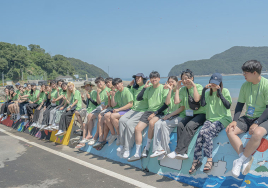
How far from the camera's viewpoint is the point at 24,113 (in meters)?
10.7

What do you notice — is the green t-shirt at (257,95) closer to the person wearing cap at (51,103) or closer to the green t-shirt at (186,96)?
the green t-shirt at (186,96)

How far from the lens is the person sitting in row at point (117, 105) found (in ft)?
19.2

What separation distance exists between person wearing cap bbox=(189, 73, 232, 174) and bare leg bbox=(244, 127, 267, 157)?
Result: 1.98ft

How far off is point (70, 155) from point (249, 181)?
178 inches

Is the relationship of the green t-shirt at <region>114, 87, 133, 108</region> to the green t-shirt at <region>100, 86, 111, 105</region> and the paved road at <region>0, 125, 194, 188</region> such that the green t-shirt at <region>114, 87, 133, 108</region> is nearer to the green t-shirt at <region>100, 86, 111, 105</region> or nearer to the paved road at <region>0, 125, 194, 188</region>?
the green t-shirt at <region>100, 86, 111, 105</region>

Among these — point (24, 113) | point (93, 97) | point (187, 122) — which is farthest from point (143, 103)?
point (24, 113)

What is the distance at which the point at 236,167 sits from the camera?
3496 mm

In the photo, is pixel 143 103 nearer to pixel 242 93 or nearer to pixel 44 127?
pixel 242 93

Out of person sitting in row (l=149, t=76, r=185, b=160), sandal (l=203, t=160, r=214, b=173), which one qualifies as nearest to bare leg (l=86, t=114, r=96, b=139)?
person sitting in row (l=149, t=76, r=185, b=160)

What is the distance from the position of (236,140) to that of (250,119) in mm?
469

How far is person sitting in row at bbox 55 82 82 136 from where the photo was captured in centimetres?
763

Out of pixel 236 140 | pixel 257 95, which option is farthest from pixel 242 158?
pixel 257 95

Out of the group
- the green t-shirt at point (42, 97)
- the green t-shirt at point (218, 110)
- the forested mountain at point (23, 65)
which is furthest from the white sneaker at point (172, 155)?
the forested mountain at point (23, 65)

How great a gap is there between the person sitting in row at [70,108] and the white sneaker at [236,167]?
5432mm
